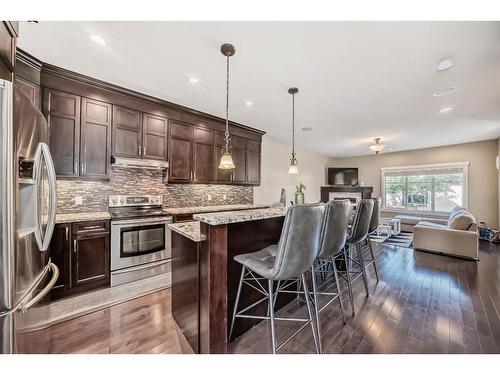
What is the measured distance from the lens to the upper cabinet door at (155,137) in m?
3.05

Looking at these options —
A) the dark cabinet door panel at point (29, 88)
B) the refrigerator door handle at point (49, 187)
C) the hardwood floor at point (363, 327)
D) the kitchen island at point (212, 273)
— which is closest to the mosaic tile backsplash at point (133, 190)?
the dark cabinet door panel at point (29, 88)

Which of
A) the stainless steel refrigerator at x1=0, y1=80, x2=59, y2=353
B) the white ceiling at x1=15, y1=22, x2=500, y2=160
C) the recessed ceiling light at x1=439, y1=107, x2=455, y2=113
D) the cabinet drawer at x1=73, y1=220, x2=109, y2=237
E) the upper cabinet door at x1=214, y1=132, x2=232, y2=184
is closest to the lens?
the stainless steel refrigerator at x1=0, y1=80, x2=59, y2=353

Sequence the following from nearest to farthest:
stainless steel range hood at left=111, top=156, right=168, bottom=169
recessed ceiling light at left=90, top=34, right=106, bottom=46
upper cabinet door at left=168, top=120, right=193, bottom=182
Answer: recessed ceiling light at left=90, top=34, right=106, bottom=46 → stainless steel range hood at left=111, top=156, right=168, bottom=169 → upper cabinet door at left=168, top=120, right=193, bottom=182

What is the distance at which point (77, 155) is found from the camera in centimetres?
251

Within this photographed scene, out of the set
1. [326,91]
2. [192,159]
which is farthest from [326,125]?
[192,159]

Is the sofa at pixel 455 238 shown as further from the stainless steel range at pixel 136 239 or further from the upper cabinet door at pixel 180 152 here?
the stainless steel range at pixel 136 239

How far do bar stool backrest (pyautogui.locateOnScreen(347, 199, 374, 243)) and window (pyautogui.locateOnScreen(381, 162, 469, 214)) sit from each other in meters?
5.89

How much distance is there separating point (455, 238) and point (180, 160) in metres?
5.19

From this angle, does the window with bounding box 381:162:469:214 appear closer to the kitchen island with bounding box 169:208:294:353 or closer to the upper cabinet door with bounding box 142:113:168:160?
the kitchen island with bounding box 169:208:294:353

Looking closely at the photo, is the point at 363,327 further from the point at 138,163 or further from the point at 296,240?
the point at 138,163

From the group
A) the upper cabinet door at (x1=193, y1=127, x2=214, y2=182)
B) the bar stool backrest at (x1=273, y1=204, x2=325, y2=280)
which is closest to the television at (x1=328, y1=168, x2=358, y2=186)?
the upper cabinet door at (x1=193, y1=127, x2=214, y2=182)

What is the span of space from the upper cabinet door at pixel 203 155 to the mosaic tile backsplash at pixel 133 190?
0.30m

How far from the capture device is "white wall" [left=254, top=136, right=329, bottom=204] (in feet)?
17.3

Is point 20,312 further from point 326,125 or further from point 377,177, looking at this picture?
point 377,177
